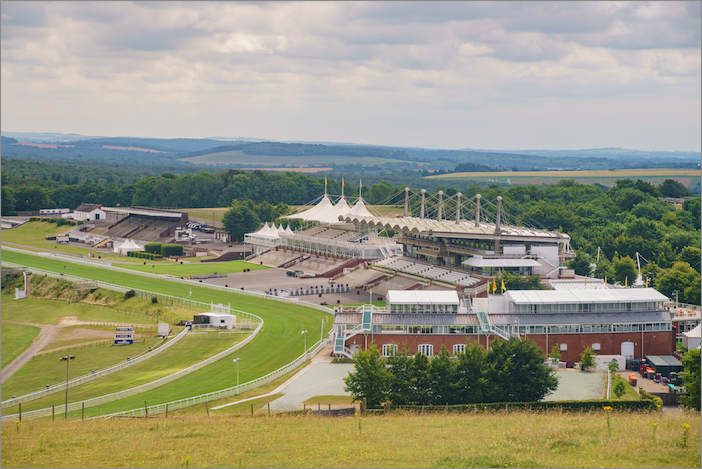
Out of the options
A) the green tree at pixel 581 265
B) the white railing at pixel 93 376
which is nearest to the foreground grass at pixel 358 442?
the white railing at pixel 93 376

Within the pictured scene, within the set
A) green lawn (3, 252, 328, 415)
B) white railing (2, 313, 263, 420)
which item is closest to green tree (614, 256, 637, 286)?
green lawn (3, 252, 328, 415)

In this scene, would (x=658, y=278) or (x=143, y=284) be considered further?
(x=143, y=284)

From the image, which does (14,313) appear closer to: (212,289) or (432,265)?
(212,289)

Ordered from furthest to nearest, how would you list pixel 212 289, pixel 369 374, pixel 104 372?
pixel 212 289, pixel 104 372, pixel 369 374

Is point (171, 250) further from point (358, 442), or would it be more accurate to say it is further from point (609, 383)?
point (358, 442)

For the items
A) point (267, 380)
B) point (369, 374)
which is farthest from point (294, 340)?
point (369, 374)

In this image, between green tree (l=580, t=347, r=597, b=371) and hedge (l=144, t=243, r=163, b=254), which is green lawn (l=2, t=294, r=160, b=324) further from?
green tree (l=580, t=347, r=597, b=371)

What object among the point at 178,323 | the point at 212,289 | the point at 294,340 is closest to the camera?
the point at 294,340

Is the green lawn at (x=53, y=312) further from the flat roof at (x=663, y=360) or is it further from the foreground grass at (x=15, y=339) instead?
the flat roof at (x=663, y=360)
